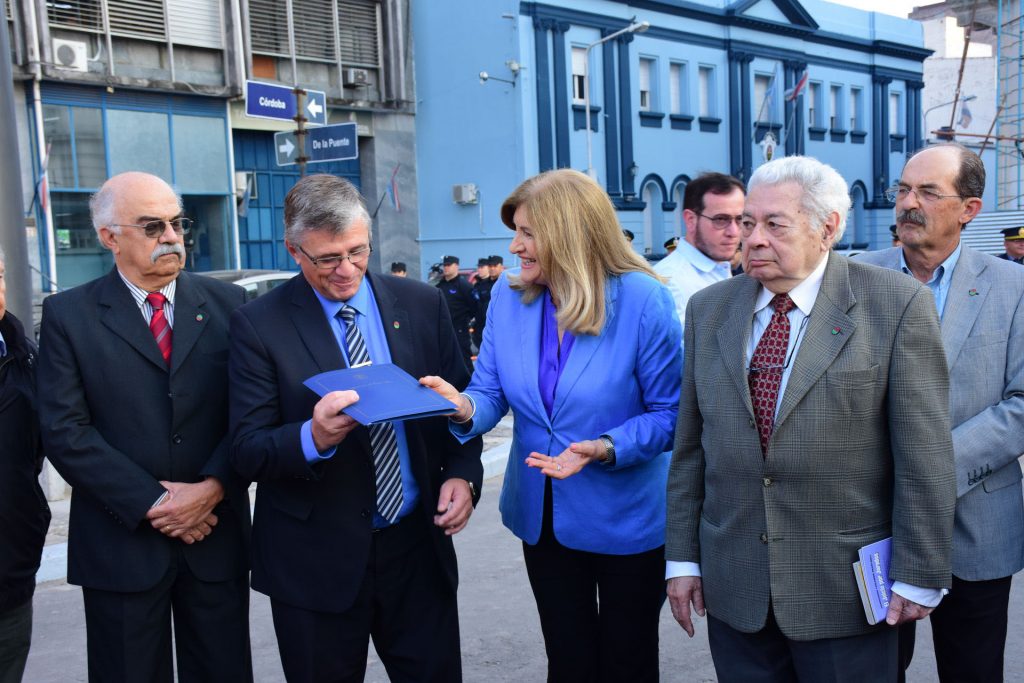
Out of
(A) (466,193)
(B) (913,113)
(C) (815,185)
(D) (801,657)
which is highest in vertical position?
(B) (913,113)

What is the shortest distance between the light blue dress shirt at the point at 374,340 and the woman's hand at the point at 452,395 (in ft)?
0.62

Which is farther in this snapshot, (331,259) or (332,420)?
(331,259)

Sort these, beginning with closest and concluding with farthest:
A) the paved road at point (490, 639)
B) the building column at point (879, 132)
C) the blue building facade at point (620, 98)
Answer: the paved road at point (490, 639) → the blue building facade at point (620, 98) → the building column at point (879, 132)

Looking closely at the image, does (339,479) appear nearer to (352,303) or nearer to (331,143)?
(352,303)

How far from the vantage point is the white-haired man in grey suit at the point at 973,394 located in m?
3.04

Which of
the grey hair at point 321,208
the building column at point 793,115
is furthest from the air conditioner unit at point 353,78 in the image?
the grey hair at point 321,208

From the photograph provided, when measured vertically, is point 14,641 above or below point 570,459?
below

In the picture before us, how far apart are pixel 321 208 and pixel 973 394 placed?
2.11 m

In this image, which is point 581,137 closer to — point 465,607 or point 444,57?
point 444,57

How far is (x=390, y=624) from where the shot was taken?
10.7ft

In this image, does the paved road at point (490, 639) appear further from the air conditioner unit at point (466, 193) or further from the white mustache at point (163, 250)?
the air conditioner unit at point (466, 193)

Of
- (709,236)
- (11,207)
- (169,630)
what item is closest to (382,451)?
(169,630)

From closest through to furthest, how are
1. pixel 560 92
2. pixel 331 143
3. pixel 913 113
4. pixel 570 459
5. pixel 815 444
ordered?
pixel 815 444
pixel 570 459
pixel 331 143
pixel 560 92
pixel 913 113

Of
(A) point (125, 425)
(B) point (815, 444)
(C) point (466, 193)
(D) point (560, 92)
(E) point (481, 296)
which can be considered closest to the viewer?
(B) point (815, 444)
